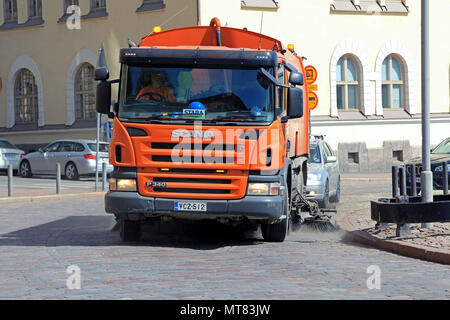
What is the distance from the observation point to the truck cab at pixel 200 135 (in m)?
10.8

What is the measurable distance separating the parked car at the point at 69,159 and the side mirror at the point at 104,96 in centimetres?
1535

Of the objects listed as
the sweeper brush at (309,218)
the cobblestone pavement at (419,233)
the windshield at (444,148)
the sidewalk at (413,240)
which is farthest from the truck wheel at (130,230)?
the windshield at (444,148)

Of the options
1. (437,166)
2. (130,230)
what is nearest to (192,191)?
(130,230)

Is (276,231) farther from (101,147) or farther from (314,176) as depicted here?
(101,147)

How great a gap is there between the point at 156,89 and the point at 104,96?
889mm

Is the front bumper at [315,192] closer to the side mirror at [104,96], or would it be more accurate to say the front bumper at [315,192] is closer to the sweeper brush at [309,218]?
the sweeper brush at [309,218]

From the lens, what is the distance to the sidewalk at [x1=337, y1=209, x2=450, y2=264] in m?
10.2

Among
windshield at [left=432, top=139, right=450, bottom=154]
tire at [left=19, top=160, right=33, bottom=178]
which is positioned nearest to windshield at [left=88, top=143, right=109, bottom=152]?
tire at [left=19, top=160, right=33, bottom=178]

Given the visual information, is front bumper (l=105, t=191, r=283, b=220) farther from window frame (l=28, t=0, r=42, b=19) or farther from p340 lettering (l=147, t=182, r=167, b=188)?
window frame (l=28, t=0, r=42, b=19)

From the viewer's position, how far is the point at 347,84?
3462 centimetres

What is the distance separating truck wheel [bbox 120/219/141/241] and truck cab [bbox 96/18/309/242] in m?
0.46

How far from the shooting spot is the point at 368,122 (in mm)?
34500
